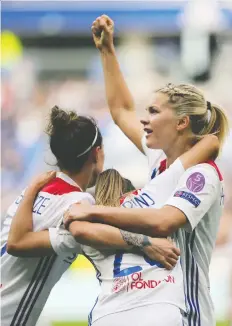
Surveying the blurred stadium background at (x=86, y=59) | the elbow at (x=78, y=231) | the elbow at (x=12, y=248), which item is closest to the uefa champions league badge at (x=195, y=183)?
the elbow at (x=78, y=231)

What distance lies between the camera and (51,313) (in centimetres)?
834

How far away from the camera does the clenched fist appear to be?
432 centimetres

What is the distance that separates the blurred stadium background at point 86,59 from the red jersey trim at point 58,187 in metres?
6.47

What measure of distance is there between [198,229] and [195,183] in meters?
0.26

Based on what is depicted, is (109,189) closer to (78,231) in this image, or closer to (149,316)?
(78,231)

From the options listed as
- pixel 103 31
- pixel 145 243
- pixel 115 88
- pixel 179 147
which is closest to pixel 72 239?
pixel 145 243

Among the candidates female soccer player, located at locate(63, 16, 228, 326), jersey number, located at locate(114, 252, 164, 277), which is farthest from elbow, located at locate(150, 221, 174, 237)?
jersey number, located at locate(114, 252, 164, 277)

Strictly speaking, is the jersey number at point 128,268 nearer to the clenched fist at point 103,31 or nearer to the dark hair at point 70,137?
the dark hair at point 70,137

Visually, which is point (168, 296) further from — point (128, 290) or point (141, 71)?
point (141, 71)

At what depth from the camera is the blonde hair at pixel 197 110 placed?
12.4ft

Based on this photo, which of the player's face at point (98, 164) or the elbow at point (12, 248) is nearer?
the elbow at point (12, 248)

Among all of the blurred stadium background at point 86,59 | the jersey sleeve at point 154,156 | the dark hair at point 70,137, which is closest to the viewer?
the dark hair at point 70,137

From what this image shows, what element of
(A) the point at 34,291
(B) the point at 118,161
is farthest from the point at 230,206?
(A) the point at 34,291

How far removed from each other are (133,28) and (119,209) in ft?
29.2
